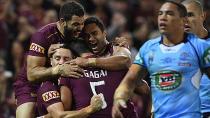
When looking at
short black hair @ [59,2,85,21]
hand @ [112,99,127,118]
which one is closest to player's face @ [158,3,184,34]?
hand @ [112,99,127,118]

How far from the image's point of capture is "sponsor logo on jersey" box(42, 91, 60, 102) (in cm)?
775

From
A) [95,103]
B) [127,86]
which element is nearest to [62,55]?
[95,103]

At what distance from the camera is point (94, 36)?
777 centimetres

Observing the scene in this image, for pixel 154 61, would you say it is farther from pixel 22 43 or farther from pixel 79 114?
pixel 22 43

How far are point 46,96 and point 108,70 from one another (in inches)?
29.0

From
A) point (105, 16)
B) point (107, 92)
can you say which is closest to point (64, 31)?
point (107, 92)

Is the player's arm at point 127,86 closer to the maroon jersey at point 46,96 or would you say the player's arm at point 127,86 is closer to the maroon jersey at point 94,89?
the maroon jersey at point 94,89

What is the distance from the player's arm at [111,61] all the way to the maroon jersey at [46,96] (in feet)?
1.38

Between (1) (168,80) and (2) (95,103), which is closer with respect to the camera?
(1) (168,80)

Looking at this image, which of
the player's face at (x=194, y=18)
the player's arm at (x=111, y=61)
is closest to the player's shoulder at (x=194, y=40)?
the player's face at (x=194, y=18)

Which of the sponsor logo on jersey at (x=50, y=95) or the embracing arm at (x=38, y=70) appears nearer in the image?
the sponsor logo on jersey at (x=50, y=95)

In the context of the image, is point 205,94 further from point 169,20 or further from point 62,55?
point 62,55

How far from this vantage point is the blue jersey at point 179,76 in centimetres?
653

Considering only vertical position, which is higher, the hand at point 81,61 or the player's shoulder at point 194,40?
the player's shoulder at point 194,40
